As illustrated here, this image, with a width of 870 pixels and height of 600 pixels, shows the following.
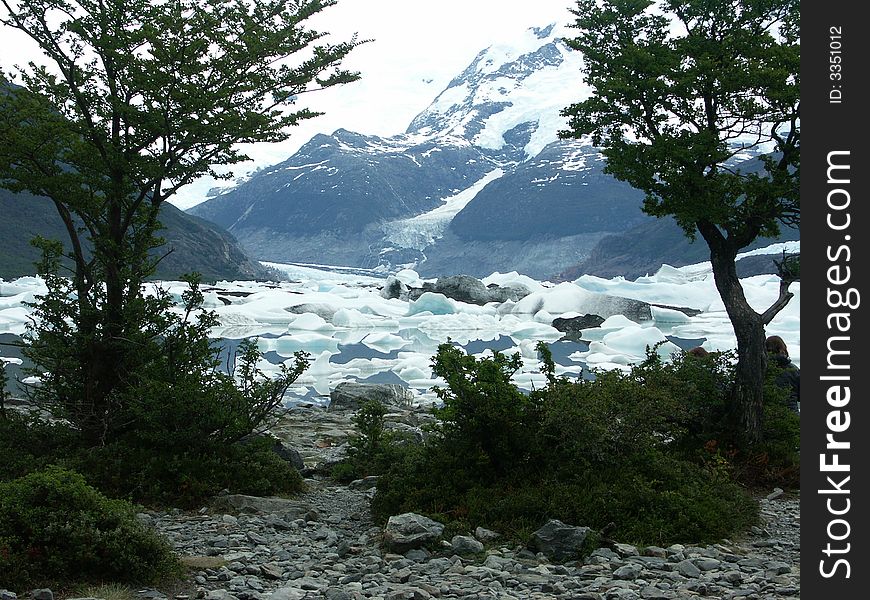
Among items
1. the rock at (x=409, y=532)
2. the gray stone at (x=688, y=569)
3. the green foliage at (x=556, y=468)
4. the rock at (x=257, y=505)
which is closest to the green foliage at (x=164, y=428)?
the rock at (x=257, y=505)

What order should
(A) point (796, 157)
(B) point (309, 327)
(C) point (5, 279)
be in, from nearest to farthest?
1. (A) point (796, 157)
2. (B) point (309, 327)
3. (C) point (5, 279)

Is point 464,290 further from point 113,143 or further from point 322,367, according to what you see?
point 113,143

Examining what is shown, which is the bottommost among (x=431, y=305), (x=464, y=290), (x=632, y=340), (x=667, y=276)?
(x=632, y=340)

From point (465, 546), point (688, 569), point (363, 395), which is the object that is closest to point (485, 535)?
point (465, 546)

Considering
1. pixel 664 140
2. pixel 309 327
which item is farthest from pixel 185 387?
pixel 309 327

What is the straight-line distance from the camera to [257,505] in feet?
29.9

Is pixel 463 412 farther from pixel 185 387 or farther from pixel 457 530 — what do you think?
pixel 185 387

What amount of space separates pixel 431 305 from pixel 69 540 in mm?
50849

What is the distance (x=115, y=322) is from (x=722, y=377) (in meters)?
8.62

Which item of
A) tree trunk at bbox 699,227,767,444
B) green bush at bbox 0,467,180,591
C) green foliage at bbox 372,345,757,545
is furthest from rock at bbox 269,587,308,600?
tree trunk at bbox 699,227,767,444

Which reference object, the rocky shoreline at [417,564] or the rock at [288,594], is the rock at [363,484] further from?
the rock at [288,594]

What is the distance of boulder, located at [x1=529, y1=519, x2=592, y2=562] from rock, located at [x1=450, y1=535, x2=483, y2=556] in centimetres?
50

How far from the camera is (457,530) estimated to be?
7.78 meters

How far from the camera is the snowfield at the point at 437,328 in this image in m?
34.5
